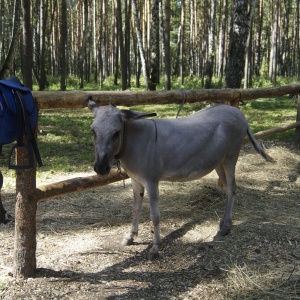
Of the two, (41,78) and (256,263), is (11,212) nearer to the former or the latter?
(256,263)

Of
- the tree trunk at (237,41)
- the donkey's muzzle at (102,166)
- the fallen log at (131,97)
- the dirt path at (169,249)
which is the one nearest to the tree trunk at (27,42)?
the tree trunk at (237,41)

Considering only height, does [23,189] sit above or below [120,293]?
above

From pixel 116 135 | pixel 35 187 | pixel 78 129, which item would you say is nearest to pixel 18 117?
pixel 35 187

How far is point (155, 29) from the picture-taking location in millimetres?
18531

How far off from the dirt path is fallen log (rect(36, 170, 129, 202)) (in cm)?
59

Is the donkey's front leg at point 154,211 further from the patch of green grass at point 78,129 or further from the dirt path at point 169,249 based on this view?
the patch of green grass at point 78,129

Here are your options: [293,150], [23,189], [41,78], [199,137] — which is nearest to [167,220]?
[199,137]

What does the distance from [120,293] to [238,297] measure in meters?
0.87

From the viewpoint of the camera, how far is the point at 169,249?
4129 mm

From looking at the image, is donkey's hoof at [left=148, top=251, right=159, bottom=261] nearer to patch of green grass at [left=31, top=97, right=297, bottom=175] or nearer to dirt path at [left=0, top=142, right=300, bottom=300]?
dirt path at [left=0, top=142, right=300, bottom=300]

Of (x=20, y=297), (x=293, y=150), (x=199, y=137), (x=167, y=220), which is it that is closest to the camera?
(x=20, y=297)

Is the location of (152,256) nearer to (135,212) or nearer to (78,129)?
(135,212)

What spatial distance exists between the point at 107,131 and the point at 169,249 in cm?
139

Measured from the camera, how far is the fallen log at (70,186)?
3490 mm
